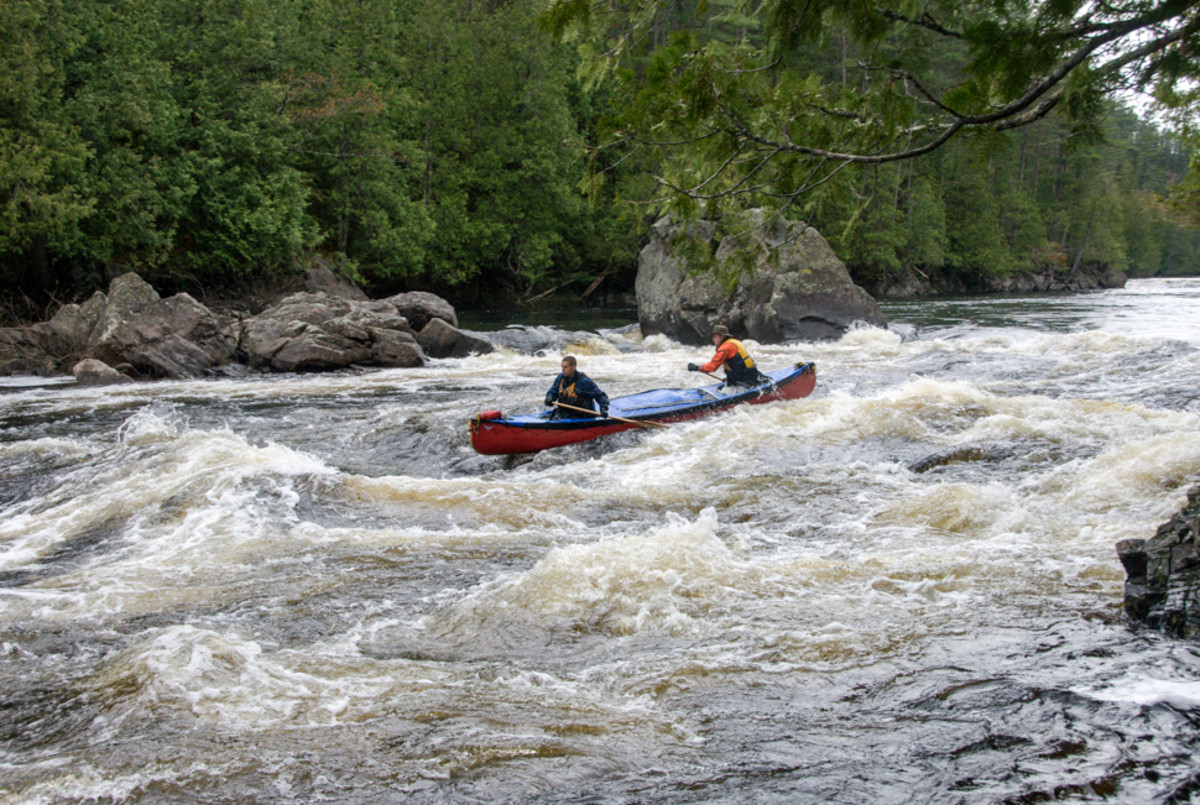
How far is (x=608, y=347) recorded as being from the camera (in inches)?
703

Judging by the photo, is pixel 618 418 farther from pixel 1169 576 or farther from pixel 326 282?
pixel 326 282

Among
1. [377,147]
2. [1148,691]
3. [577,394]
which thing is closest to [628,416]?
[577,394]

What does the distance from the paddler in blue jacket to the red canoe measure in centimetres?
17

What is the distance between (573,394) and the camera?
355 inches

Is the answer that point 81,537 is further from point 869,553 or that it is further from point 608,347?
point 608,347

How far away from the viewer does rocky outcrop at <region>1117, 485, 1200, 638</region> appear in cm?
367

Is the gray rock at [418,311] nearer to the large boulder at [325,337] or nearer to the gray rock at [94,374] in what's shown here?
the large boulder at [325,337]

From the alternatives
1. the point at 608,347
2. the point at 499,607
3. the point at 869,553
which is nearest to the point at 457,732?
the point at 499,607

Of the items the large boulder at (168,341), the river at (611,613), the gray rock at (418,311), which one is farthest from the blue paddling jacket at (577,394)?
the gray rock at (418,311)

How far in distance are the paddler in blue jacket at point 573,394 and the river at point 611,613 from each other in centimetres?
48

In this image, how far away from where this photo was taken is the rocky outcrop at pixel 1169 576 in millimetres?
3666

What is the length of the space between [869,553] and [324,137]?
20.2 m

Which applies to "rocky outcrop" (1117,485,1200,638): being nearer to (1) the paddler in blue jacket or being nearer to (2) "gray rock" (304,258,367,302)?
(1) the paddler in blue jacket

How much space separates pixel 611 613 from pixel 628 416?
15.9ft
